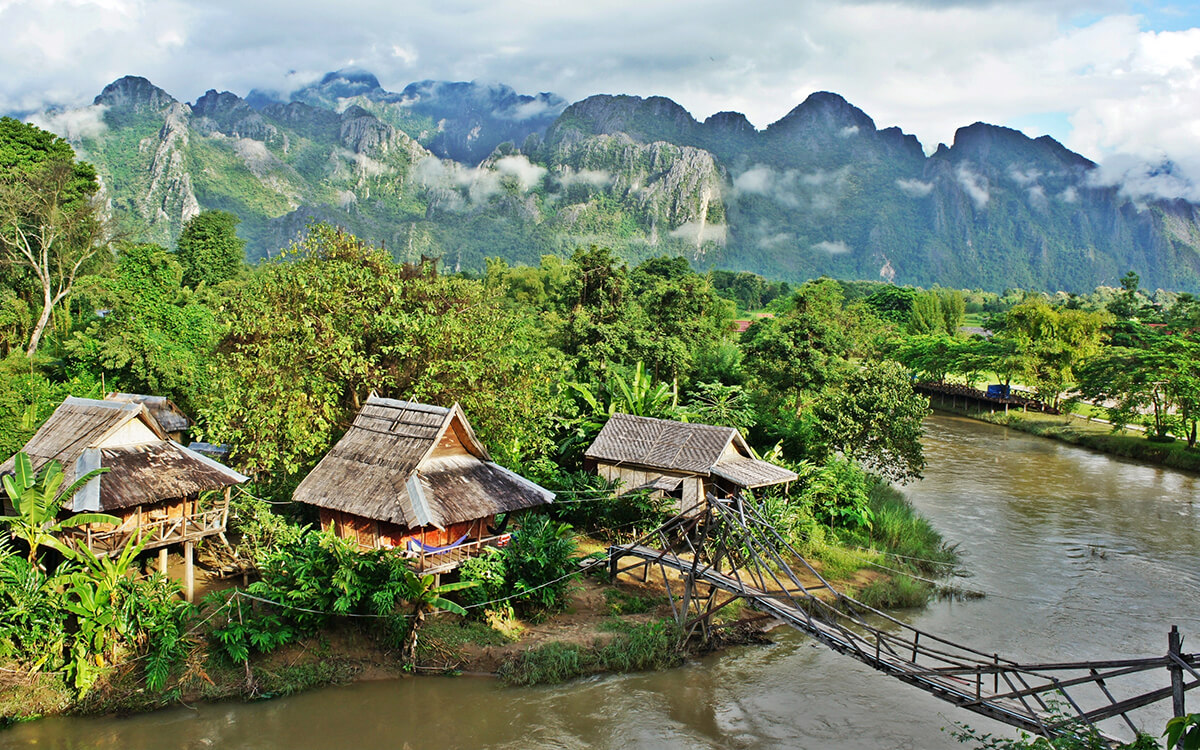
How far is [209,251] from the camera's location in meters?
48.9

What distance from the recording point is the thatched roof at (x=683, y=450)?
1708 cm

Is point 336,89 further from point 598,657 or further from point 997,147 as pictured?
point 598,657

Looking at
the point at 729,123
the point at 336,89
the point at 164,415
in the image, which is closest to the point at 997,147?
the point at 729,123

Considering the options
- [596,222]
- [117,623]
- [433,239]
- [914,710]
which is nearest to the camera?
[117,623]

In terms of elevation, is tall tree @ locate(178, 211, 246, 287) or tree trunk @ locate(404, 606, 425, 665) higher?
tall tree @ locate(178, 211, 246, 287)

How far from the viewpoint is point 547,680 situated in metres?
12.5

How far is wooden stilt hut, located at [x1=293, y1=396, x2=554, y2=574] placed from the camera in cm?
1349

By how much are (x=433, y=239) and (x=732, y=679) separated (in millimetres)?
90866

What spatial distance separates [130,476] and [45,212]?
66.8 feet

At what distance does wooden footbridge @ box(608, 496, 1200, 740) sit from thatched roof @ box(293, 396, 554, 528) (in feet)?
9.04

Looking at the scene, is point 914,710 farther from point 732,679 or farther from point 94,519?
point 94,519

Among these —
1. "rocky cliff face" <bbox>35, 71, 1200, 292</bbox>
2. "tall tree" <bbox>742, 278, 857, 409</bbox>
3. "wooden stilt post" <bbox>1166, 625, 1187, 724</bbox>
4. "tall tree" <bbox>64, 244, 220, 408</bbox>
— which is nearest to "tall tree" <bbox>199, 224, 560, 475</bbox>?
"tall tree" <bbox>64, 244, 220, 408</bbox>

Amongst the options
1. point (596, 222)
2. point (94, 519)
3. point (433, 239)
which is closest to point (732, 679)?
point (94, 519)

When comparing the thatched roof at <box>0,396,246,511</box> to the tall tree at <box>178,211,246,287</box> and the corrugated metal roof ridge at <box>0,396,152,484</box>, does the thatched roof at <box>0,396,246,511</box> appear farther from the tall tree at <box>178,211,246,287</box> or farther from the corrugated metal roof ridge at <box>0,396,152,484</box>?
the tall tree at <box>178,211,246,287</box>
